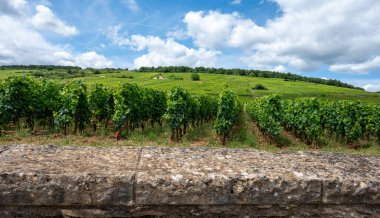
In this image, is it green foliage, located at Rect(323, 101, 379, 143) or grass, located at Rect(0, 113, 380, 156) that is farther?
green foliage, located at Rect(323, 101, 379, 143)

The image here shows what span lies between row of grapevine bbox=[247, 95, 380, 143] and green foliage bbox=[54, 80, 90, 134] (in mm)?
11446

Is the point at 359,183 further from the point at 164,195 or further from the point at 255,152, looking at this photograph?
the point at 164,195

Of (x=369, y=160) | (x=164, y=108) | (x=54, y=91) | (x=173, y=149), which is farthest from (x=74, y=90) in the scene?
(x=369, y=160)

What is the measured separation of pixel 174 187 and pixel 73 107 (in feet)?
52.8

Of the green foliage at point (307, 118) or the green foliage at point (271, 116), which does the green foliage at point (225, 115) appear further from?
the green foliage at point (307, 118)

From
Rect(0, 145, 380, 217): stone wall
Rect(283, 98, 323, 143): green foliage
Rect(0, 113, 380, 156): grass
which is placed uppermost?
Rect(0, 145, 380, 217): stone wall

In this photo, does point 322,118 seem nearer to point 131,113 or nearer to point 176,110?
point 176,110

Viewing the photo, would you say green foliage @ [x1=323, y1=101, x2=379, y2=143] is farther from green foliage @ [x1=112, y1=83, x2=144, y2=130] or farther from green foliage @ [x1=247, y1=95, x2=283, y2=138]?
green foliage @ [x1=112, y1=83, x2=144, y2=130]

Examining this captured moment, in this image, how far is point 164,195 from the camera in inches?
89.4

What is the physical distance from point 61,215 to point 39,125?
20610 mm

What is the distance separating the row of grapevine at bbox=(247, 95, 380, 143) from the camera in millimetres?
19359

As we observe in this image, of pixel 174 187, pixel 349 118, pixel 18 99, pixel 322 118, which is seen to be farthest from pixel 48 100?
pixel 349 118

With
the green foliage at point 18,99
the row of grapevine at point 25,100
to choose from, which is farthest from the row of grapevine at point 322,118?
the green foliage at point 18,99

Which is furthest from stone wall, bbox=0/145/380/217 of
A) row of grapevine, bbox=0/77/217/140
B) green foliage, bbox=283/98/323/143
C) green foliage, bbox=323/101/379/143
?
green foliage, bbox=323/101/379/143
